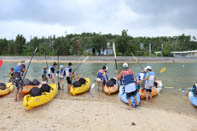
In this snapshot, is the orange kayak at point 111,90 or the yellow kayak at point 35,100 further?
the orange kayak at point 111,90

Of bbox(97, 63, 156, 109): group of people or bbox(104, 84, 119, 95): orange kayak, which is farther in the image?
bbox(104, 84, 119, 95): orange kayak

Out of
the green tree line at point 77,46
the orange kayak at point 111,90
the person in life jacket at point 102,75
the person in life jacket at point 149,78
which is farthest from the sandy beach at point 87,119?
the green tree line at point 77,46

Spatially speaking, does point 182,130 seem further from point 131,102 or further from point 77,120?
point 77,120

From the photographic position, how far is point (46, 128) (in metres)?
3.62

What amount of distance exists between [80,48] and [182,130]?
1648 inches

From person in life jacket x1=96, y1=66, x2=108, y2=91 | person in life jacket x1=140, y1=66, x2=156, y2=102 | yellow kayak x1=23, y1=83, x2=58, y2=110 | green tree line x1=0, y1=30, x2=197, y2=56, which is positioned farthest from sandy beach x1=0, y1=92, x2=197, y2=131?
green tree line x1=0, y1=30, x2=197, y2=56

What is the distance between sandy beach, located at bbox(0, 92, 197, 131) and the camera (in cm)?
373

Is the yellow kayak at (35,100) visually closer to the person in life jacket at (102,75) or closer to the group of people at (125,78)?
the group of people at (125,78)

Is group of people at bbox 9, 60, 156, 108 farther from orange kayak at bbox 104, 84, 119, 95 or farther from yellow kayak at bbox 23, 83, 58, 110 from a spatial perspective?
yellow kayak at bbox 23, 83, 58, 110

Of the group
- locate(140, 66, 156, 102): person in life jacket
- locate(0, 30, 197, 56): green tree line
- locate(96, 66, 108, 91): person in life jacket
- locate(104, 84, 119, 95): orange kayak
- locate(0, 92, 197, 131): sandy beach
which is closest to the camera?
locate(0, 92, 197, 131): sandy beach

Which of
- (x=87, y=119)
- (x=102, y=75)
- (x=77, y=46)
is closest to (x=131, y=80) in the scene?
(x=87, y=119)

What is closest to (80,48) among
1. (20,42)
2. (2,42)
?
(20,42)

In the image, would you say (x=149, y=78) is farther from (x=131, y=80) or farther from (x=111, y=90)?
(x=111, y=90)

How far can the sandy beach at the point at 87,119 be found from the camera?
12.2ft
